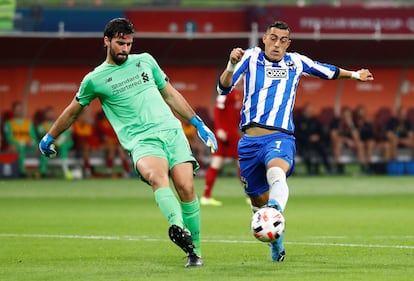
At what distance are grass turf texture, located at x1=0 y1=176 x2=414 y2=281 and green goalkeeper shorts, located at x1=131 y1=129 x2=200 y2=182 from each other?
1044 mm

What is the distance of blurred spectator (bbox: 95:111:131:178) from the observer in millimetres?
30281

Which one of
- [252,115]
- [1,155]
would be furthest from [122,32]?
[1,155]

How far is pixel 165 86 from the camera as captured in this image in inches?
462

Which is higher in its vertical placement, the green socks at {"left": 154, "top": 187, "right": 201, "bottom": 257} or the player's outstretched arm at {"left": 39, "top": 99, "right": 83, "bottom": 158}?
the player's outstretched arm at {"left": 39, "top": 99, "right": 83, "bottom": 158}

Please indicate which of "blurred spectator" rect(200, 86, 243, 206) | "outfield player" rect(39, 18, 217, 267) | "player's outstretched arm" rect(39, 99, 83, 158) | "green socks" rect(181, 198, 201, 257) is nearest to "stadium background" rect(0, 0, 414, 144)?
"blurred spectator" rect(200, 86, 243, 206)

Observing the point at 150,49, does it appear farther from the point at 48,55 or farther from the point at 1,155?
the point at 1,155

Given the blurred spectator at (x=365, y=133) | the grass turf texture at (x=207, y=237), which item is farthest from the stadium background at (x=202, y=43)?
the grass turf texture at (x=207, y=237)

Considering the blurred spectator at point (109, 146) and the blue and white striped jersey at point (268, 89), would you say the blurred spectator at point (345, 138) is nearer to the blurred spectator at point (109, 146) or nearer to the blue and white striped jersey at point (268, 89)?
the blurred spectator at point (109, 146)

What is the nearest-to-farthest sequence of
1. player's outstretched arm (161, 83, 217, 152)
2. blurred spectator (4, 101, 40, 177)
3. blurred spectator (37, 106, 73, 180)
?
player's outstretched arm (161, 83, 217, 152)
blurred spectator (4, 101, 40, 177)
blurred spectator (37, 106, 73, 180)

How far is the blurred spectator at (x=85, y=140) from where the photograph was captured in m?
30.2

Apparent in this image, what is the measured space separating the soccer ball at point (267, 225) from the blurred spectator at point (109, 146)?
19460 mm

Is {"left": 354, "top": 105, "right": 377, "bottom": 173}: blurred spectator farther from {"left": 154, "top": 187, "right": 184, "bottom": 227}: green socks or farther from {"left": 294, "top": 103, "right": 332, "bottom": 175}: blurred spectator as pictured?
{"left": 154, "top": 187, "right": 184, "bottom": 227}: green socks

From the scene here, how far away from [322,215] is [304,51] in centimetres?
1444

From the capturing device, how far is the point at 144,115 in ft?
37.4
